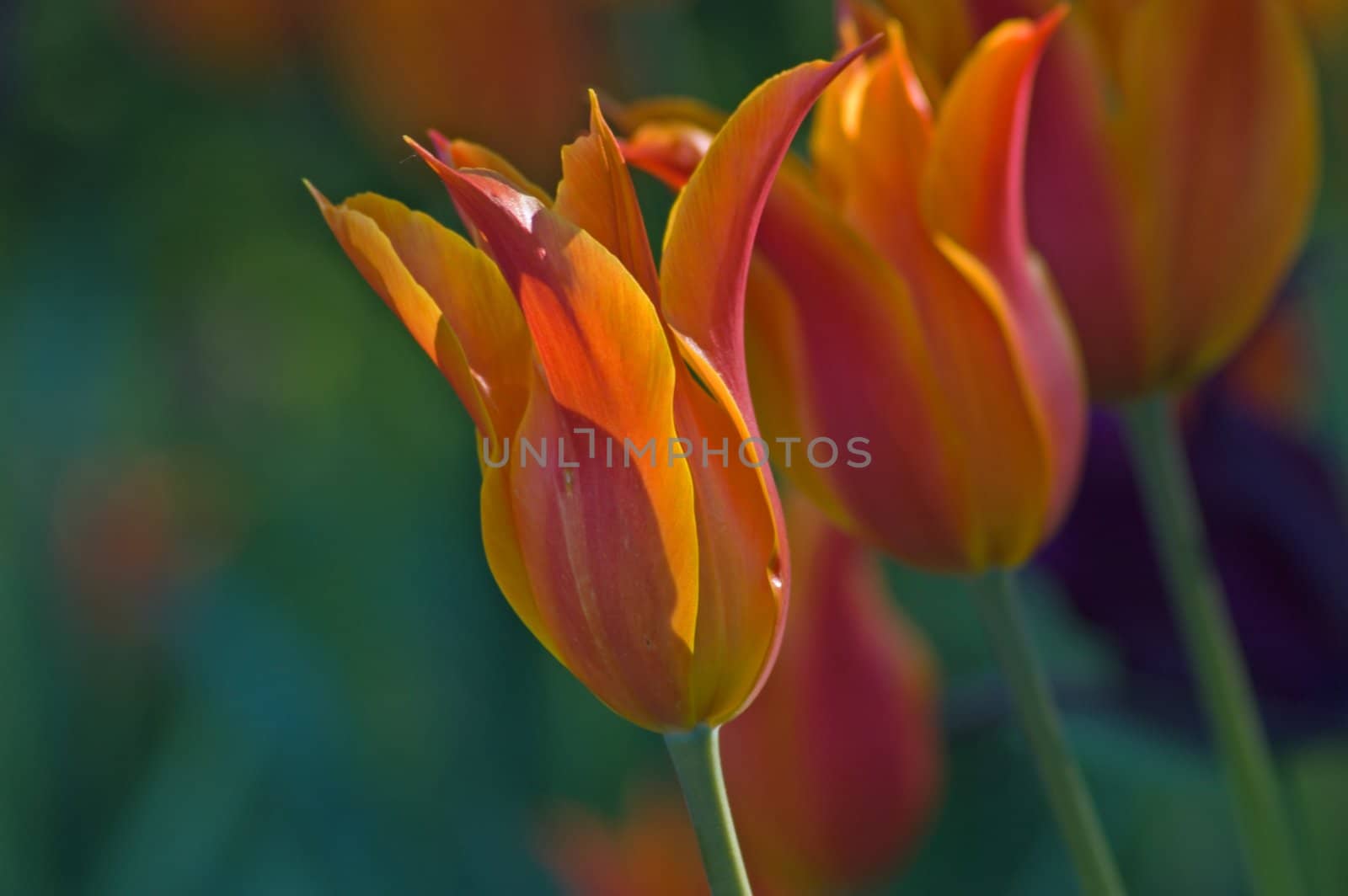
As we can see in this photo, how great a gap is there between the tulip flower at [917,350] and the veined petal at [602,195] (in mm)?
53

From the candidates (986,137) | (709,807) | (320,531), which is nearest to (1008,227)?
(986,137)

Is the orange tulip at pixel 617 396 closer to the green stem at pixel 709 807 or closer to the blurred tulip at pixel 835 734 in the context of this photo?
the green stem at pixel 709 807

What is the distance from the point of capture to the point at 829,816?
0.50 meters

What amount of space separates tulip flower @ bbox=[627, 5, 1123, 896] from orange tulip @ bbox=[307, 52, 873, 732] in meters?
0.06

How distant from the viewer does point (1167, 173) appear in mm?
368

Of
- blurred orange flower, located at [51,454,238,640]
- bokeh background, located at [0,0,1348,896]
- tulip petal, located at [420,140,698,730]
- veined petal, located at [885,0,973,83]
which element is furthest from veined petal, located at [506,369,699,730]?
blurred orange flower, located at [51,454,238,640]

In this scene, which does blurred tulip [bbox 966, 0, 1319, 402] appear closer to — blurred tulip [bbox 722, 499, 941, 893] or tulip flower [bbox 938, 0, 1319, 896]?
tulip flower [bbox 938, 0, 1319, 896]

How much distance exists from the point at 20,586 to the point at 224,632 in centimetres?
11

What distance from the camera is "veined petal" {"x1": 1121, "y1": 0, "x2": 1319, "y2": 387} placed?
1.19 feet

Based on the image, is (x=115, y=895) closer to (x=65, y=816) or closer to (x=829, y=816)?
(x=65, y=816)

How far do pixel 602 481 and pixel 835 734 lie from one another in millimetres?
252

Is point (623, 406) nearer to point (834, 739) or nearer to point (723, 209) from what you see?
point (723, 209)

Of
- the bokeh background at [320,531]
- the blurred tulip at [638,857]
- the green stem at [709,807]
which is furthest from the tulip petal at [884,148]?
the blurred tulip at [638,857]

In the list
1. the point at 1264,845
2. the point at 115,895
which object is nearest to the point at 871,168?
the point at 1264,845
